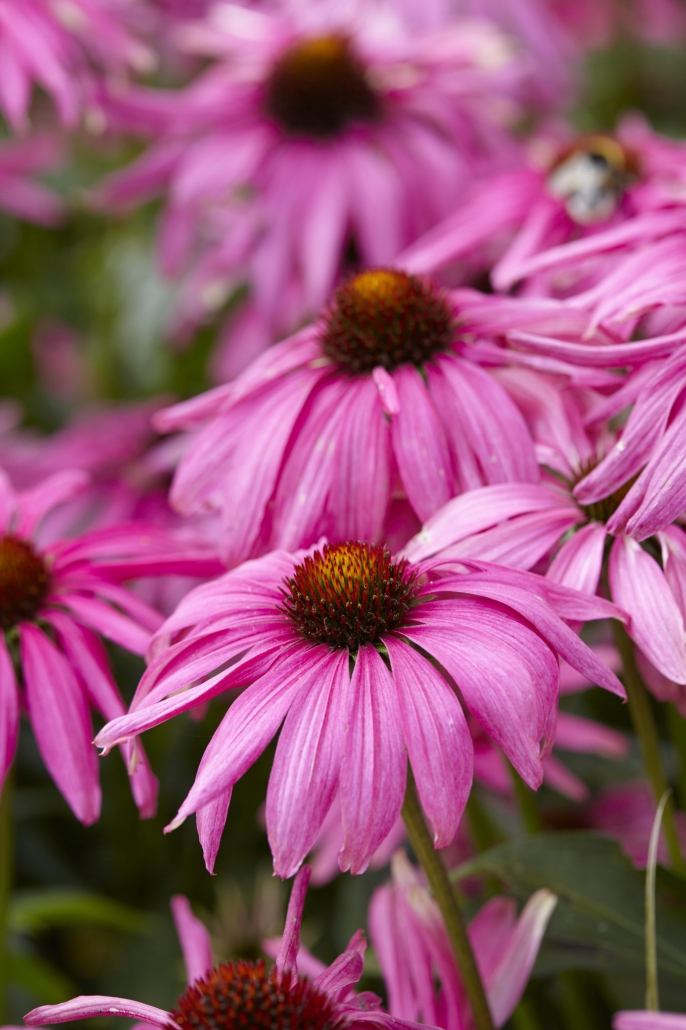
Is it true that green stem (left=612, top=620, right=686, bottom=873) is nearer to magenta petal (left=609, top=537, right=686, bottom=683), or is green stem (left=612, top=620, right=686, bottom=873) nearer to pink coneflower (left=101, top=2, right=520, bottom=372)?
magenta petal (left=609, top=537, right=686, bottom=683)

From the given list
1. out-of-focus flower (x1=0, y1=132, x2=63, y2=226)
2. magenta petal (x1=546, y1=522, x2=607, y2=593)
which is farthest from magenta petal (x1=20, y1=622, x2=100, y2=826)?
out-of-focus flower (x1=0, y1=132, x2=63, y2=226)

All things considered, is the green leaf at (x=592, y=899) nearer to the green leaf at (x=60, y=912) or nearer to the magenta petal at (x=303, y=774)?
the magenta petal at (x=303, y=774)

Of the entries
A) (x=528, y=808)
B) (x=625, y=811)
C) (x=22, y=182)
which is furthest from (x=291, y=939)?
(x=22, y=182)

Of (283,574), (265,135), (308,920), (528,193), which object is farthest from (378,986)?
(265,135)

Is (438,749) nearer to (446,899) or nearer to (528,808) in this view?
(446,899)

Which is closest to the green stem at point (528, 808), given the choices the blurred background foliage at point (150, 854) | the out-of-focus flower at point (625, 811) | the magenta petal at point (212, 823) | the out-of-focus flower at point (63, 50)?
the blurred background foliage at point (150, 854)
